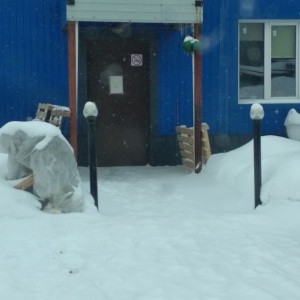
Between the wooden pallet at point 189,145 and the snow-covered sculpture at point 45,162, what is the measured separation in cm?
383

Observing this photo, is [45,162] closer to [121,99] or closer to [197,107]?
[197,107]

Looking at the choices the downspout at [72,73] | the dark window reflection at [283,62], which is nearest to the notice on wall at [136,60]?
the downspout at [72,73]

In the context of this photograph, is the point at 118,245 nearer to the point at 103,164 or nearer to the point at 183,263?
the point at 183,263

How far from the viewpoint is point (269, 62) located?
12.6m

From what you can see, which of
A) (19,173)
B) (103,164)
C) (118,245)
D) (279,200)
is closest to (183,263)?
(118,245)

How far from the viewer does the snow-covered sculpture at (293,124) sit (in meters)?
12.2

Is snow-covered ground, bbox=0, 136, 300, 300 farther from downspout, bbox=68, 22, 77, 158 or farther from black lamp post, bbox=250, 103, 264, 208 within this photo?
downspout, bbox=68, 22, 77, 158

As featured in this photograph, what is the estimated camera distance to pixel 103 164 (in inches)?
486

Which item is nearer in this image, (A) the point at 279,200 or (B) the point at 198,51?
(A) the point at 279,200

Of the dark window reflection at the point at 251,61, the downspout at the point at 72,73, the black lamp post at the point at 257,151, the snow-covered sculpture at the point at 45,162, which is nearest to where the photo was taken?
the snow-covered sculpture at the point at 45,162

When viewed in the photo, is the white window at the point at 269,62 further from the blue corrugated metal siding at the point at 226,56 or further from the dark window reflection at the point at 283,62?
the blue corrugated metal siding at the point at 226,56

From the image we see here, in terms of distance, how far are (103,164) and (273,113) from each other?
132 inches

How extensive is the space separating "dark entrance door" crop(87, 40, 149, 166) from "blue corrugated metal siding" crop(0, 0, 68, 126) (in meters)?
0.69

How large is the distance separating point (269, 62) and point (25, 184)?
22.3 ft
